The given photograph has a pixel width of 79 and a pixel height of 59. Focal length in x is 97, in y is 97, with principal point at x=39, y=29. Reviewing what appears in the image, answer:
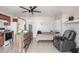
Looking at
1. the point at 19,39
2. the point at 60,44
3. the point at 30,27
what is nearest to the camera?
the point at 19,39

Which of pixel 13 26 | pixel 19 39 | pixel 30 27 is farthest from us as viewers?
pixel 30 27

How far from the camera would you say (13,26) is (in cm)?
707

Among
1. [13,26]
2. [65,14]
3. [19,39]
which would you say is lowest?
[19,39]

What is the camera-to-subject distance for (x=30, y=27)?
9.86 m
